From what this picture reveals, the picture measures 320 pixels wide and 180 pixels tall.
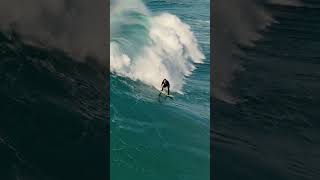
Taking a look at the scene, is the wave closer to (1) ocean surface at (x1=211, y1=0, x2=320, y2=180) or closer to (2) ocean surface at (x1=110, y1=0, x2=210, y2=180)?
(2) ocean surface at (x1=110, y1=0, x2=210, y2=180)

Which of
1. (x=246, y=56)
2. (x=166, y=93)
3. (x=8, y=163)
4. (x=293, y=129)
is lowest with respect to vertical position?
(x=8, y=163)

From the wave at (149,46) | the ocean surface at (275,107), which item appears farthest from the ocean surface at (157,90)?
the ocean surface at (275,107)

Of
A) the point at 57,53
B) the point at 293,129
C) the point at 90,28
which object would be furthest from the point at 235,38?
the point at 57,53

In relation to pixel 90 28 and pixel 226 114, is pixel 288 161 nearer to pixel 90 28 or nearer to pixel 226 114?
pixel 226 114

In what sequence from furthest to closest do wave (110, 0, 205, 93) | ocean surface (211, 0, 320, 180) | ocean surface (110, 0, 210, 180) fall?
wave (110, 0, 205, 93)
ocean surface (110, 0, 210, 180)
ocean surface (211, 0, 320, 180)

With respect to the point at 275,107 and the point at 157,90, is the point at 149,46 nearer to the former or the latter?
the point at 157,90

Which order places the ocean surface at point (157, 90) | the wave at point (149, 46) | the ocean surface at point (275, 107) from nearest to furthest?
1. the ocean surface at point (275, 107)
2. the ocean surface at point (157, 90)
3. the wave at point (149, 46)

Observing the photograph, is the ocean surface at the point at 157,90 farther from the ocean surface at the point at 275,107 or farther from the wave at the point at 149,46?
the ocean surface at the point at 275,107

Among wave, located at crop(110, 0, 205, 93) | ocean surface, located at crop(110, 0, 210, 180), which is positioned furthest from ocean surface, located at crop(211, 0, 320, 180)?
wave, located at crop(110, 0, 205, 93)
